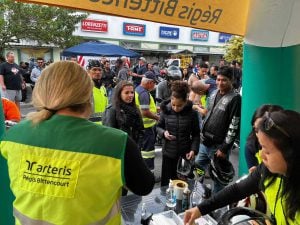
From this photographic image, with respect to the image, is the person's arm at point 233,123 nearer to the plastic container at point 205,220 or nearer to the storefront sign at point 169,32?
the plastic container at point 205,220

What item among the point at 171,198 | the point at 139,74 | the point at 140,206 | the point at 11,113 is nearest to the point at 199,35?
the point at 139,74

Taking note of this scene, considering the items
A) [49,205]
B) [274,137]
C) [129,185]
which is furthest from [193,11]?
[49,205]

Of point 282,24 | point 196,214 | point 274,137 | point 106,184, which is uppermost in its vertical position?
point 282,24

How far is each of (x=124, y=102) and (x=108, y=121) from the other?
0.97 feet

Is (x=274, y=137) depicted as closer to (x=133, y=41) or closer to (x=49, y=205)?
(x=49, y=205)

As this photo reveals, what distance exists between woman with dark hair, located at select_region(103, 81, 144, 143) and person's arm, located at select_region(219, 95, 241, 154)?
1.05 meters

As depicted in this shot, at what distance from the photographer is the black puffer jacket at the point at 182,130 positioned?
11.2 ft

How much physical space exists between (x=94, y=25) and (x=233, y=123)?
20.0 meters

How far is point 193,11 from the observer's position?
253 centimetres

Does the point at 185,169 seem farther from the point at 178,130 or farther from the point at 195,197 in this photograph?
the point at 195,197

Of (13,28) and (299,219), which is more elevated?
(13,28)

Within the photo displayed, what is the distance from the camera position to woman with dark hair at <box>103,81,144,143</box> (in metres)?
3.38

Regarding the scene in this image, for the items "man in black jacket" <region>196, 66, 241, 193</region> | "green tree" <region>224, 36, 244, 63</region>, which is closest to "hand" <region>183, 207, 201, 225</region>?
"man in black jacket" <region>196, 66, 241, 193</region>

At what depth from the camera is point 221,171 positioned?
2.95 meters
